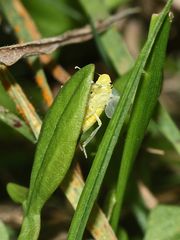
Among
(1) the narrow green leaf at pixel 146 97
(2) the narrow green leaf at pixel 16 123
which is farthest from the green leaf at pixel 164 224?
(2) the narrow green leaf at pixel 16 123

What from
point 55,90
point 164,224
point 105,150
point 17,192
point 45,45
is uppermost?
point 45,45

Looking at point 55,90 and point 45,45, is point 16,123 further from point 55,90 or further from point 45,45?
point 55,90

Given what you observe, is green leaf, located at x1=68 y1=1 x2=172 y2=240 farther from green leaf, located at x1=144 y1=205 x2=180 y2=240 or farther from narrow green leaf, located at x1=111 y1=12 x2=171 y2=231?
green leaf, located at x1=144 y1=205 x2=180 y2=240

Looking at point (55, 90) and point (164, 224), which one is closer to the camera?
point (164, 224)

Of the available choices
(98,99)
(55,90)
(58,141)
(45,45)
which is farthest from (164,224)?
(55,90)

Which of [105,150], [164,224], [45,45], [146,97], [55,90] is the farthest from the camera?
[55,90]

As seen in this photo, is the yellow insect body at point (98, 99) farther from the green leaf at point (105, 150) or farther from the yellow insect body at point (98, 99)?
the green leaf at point (105, 150)

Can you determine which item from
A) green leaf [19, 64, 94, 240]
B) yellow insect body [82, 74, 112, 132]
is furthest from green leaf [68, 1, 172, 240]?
yellow insect body [82, 74, 112, 132]
